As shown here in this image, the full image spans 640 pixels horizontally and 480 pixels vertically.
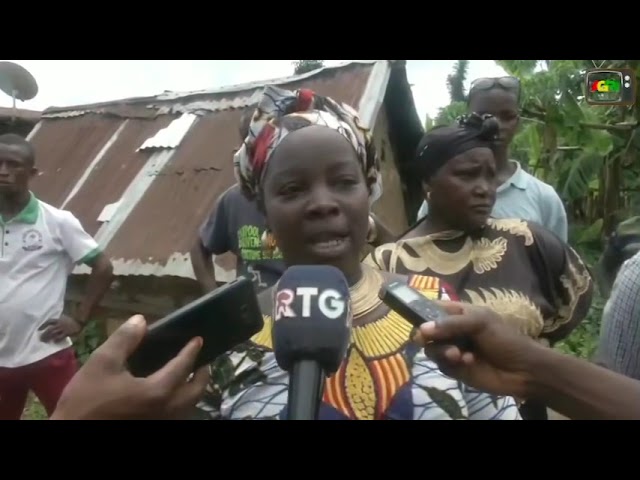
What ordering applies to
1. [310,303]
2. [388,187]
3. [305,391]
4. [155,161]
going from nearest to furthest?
1. [305,391]
2. [310,303]
3. [388,187]
4. [155,161]

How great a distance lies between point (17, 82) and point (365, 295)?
1.50 meters

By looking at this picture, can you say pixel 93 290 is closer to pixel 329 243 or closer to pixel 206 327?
pixel 329 243

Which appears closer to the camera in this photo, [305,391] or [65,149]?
[305,391]

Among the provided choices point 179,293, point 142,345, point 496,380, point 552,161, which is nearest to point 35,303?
point 179,293

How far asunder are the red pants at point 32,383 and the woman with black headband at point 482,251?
141cm

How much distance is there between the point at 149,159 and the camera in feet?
14.0

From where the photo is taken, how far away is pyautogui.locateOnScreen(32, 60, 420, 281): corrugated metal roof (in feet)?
12.2

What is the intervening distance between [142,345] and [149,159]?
3546 millimetres

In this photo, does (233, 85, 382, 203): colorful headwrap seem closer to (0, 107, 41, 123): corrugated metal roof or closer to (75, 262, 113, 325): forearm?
(75, 262, 113, 325): forearm

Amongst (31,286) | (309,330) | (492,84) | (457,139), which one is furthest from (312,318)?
(31,286)

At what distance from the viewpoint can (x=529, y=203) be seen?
224 cm

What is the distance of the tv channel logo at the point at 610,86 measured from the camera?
1.79 m

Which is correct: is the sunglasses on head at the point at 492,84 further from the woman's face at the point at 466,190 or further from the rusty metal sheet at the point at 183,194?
the rusty metal sheet at the point at 183,194

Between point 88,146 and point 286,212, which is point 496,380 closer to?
point 286,212
